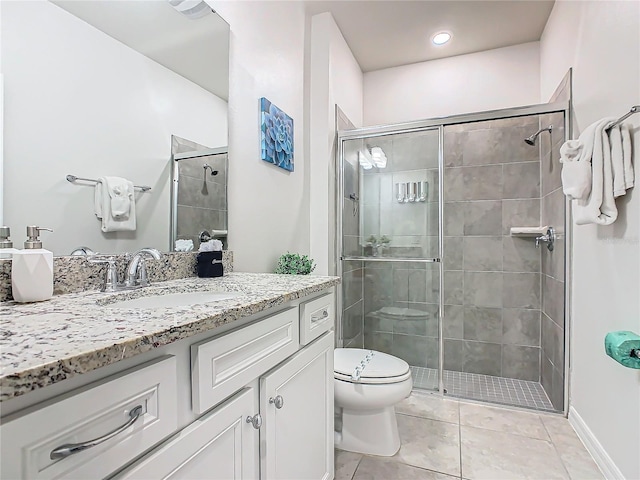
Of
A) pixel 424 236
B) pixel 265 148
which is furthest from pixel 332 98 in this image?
pixel 424 236

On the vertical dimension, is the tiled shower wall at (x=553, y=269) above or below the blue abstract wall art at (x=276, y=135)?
below

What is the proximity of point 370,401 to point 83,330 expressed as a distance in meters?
1.35

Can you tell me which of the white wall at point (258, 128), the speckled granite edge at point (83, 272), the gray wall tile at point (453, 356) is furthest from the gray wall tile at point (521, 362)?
the speckled granite edge at point (83, 272)

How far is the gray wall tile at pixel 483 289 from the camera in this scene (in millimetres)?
2744

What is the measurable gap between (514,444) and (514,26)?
2.73 meters

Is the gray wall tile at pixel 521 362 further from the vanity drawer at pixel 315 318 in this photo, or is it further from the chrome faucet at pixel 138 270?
the chrome faucet at pixel 138 270

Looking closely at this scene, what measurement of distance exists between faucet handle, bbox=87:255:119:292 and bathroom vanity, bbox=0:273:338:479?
0.05 meters

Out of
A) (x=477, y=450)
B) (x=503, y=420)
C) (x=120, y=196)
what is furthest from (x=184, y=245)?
(x=503, y=420)

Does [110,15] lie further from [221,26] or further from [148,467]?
[148,467]

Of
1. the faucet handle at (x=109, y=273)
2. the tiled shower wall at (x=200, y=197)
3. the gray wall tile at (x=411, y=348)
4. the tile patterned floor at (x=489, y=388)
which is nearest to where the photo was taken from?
the faucet handle at (x=109, y=273)

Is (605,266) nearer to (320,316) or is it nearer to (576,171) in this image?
(576,171)

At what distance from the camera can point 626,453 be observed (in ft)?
4.35

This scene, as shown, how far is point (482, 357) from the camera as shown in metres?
2.78

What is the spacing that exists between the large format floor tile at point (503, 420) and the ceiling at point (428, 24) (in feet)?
8.55
